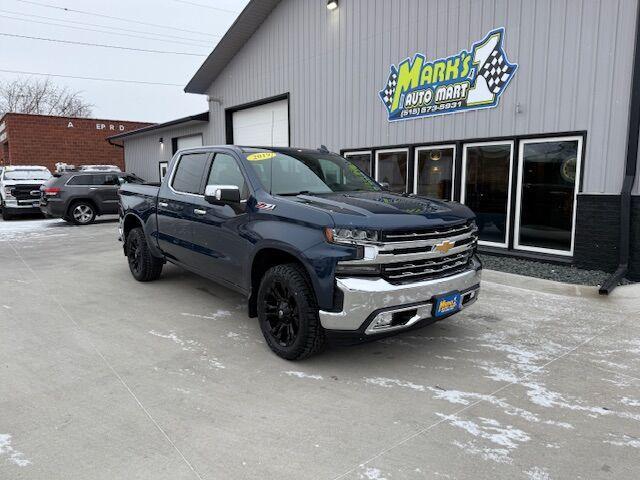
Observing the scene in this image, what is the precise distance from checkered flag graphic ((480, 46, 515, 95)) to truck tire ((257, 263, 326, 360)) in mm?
6351

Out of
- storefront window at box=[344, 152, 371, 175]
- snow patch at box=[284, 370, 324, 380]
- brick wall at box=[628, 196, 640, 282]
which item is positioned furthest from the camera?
storefront window at box=[344, 152, 371, 175]

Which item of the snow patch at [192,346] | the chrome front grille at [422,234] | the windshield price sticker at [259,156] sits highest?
the windshield price sticker at [259,156]

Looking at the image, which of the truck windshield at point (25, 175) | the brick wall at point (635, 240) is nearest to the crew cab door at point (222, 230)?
the brick wall at point (635, 240)

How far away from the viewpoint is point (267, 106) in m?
14.6

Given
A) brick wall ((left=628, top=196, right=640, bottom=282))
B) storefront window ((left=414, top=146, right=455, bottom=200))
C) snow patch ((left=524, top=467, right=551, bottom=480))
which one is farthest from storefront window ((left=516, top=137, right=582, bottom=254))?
snow patch ((left=524, top=467, right=551, bottom=480))

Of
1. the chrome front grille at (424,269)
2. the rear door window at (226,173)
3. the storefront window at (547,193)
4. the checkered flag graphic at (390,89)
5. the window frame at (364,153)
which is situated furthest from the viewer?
Answer: the window frame at (364,153)

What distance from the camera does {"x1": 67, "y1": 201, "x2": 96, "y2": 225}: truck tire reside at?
14.5 metres

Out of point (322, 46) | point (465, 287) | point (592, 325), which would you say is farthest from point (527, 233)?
point (322, 46)

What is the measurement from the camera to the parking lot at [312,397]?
2604 millimetres

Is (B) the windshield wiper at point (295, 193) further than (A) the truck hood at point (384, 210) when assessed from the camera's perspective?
Yes

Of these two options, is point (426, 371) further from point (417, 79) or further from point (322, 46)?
point (322, 46)

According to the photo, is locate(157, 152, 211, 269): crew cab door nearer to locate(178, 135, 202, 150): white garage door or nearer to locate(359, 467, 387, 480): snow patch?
locate(359, 467, 387, 480): snow patch

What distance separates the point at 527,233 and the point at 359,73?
18.1ft

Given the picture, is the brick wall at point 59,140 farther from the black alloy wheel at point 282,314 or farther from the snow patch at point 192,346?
the black alloy wheel at point 282,314
